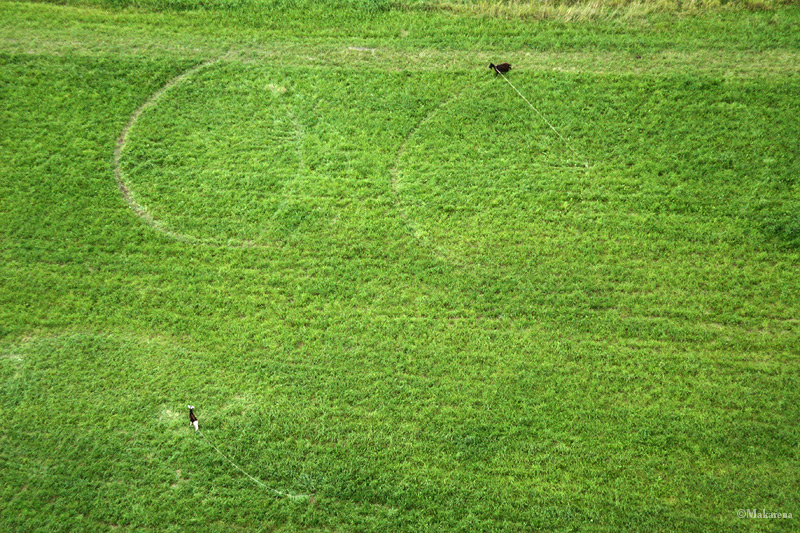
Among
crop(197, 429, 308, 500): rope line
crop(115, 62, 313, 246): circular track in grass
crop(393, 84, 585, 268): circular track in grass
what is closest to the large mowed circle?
crop(115, 62, 313, 246): circular track in grass

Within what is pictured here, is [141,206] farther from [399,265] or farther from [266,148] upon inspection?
[399,265]

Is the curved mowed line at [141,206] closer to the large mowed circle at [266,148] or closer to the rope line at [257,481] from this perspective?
the large mowed circle at [266,148]

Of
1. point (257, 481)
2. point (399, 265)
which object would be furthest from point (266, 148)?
point (257, 481)

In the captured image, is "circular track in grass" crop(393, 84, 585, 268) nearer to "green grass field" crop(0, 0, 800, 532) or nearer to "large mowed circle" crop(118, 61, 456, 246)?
"green grass field" crop(0, 0, 800, 532)

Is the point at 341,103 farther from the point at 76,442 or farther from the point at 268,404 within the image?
the point at 76,442

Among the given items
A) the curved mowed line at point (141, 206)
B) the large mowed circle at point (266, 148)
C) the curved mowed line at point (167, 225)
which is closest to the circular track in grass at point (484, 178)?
the curved mowed line at point (167, 225)
